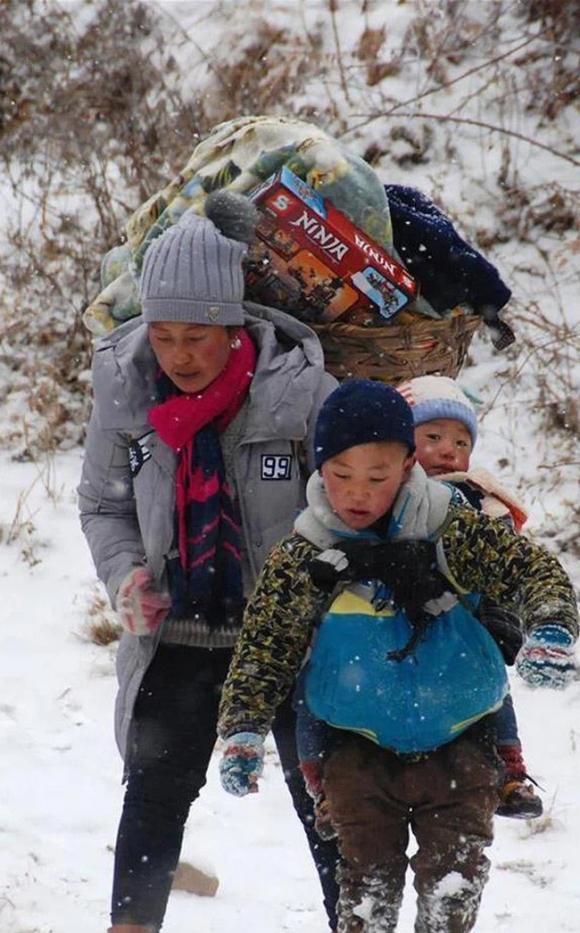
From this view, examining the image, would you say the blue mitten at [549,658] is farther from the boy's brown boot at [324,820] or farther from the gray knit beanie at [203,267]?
the gray knit beanie at [203,267]

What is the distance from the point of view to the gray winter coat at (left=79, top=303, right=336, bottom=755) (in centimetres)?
290

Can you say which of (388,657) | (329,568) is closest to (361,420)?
(329,568)

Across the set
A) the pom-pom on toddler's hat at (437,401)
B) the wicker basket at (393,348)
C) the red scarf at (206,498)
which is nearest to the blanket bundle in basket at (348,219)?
the wicker basket at (393,348)

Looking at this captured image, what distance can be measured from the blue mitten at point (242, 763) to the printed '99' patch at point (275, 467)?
62 centimetres

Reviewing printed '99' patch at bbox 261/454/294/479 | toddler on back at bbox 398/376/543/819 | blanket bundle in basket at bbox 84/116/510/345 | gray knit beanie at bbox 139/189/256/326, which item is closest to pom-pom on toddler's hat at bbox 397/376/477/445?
toddler on back at bbox 398/376/543/819

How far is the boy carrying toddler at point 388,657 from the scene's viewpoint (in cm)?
250

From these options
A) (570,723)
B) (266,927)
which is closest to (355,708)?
(266,927)

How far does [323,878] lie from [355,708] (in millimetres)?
760

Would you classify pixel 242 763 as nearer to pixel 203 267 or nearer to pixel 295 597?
pixel 295 597

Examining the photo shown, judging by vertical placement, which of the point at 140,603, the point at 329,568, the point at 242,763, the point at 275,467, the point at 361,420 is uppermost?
the point at 361,420

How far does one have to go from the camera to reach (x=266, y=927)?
390 centimetres

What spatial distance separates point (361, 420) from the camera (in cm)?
251

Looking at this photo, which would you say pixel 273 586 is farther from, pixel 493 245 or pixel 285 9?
pixel 285 9

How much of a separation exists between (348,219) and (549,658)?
1157 mm
